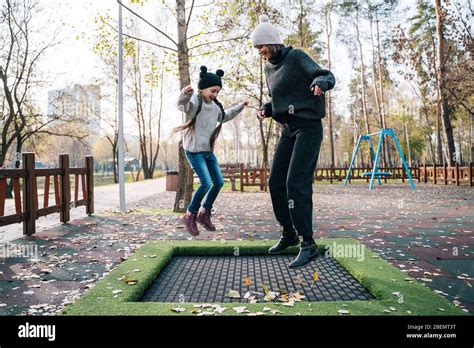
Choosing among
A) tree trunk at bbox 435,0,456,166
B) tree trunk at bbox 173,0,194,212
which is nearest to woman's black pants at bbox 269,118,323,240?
tree trunk at bbox 173,0,194,212

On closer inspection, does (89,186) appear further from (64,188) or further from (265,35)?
(265,35)

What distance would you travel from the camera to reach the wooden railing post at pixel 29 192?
5.86 metres

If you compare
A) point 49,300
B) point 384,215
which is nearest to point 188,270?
point 49,300

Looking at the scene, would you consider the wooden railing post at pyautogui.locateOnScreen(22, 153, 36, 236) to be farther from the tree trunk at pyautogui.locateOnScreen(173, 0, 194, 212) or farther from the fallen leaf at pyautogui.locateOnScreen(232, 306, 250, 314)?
the fallen leaf at pyautogui.locateOnScreen(232, 306, 250, 314)

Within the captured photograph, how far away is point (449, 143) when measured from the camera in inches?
723

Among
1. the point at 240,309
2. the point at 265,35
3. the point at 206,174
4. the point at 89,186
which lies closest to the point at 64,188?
the point at 89,186

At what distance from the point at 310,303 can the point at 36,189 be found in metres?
5.28

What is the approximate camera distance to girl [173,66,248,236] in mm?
3637

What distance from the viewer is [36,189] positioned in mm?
6168

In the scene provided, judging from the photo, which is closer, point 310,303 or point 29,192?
point 310,303

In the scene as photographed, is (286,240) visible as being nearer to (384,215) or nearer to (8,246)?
(8,246)

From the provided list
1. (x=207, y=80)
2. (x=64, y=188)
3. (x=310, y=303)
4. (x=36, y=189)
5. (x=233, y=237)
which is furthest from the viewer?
(x=64, y=188)

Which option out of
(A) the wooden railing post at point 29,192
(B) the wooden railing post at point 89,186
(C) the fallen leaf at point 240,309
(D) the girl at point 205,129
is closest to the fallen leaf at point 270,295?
(C) the fallen leaf at point 240,309
